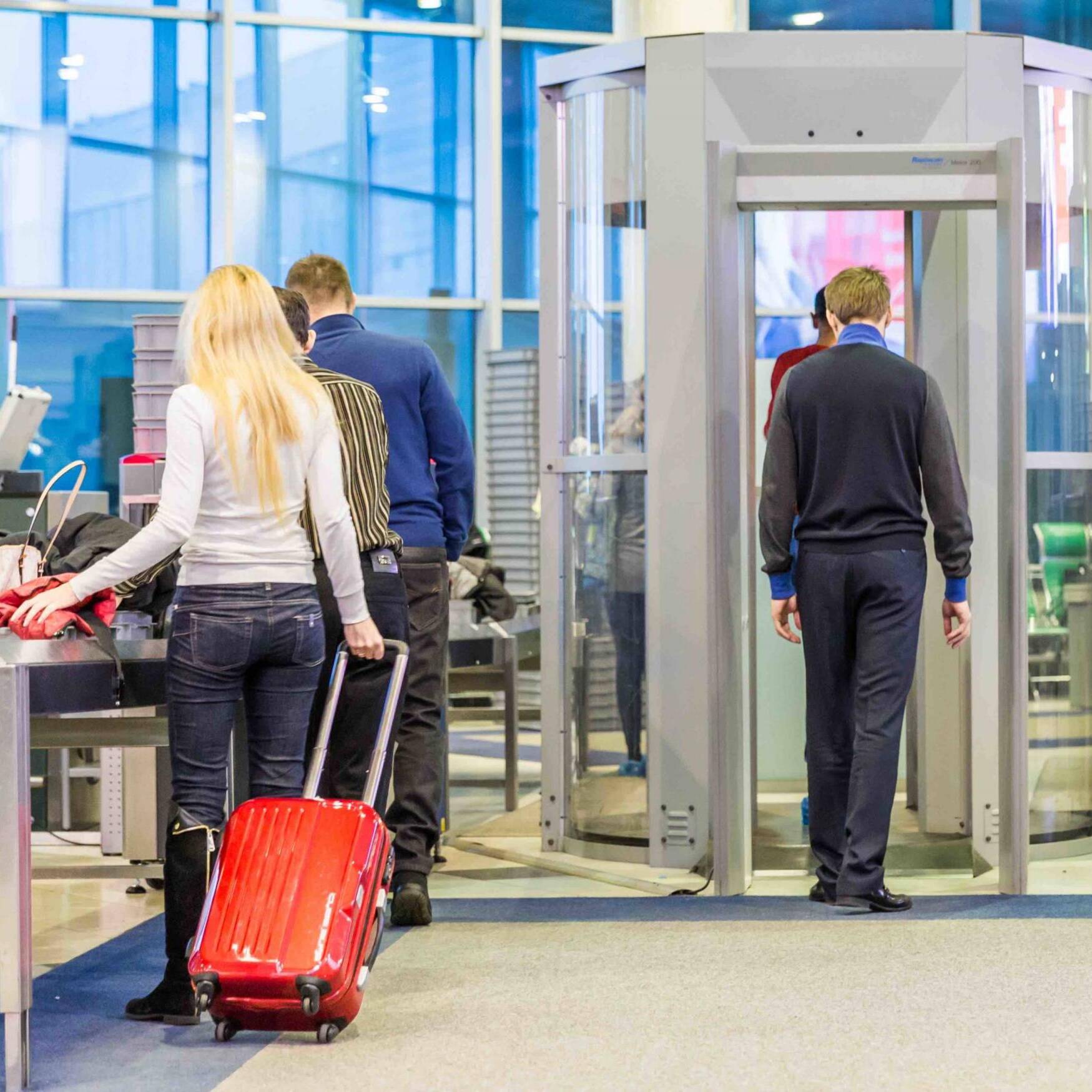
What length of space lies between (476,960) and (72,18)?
8.69 meters

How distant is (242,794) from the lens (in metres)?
4.20

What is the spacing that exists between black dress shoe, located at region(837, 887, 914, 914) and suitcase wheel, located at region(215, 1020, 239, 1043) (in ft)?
5.40

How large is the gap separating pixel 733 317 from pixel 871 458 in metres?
0.60

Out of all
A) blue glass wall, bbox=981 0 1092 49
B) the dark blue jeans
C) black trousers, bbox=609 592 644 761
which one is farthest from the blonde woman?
blue glass wall, bbox=981 0 1092 49

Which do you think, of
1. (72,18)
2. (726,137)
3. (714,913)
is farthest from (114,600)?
(72,18)

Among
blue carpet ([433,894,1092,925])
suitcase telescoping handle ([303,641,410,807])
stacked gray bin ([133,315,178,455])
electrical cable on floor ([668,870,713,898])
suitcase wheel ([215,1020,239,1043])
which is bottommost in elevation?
electrical cable on floor ([668,870,713,898])

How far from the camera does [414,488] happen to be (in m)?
3.94

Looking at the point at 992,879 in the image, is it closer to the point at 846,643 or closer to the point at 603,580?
the point at 846,643

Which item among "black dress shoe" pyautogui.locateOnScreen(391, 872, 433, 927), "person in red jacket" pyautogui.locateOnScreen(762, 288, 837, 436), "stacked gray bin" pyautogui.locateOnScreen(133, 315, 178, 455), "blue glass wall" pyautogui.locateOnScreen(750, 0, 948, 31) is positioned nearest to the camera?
"black dress shoe" pyautogui.locateOnScreen(391, 872, 433, 927)

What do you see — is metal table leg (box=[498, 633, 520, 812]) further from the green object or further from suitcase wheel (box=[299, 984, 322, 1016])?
suitcase wheel (box=[299, 984, 322, 1016])

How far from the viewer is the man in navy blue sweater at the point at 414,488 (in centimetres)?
394

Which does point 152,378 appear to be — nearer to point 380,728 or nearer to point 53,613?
point 53,613

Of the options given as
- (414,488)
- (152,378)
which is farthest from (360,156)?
(414,488)

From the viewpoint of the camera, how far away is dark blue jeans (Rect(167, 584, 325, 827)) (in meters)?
2.87
